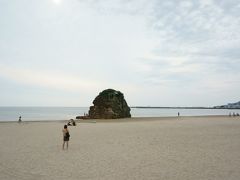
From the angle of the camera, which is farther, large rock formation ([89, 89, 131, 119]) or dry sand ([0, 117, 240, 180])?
large rock formation ([89, 89, 131, 119])

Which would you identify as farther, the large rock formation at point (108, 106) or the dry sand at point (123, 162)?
the large rock formation at point (108, 106)

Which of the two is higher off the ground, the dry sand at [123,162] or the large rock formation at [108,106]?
the large rock formation at [108,106]

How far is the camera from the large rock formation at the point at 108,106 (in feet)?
211

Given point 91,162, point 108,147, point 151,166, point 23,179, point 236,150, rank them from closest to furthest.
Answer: point 23,179
point 151,166
point 91,162
point 236,150
point 108,147

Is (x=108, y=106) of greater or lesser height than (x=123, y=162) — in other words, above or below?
above

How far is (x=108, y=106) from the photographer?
6481cm

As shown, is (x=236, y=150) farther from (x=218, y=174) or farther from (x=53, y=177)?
(x=53, y=177)

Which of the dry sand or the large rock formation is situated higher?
the large rock formation

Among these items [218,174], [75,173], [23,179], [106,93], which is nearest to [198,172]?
[218,174]

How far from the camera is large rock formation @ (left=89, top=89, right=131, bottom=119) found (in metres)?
64.4

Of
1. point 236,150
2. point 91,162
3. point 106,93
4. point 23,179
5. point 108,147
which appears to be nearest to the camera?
point 23,179

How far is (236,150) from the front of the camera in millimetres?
18219

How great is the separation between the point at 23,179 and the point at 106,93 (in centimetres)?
5505

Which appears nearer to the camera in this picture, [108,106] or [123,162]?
[123,162]
